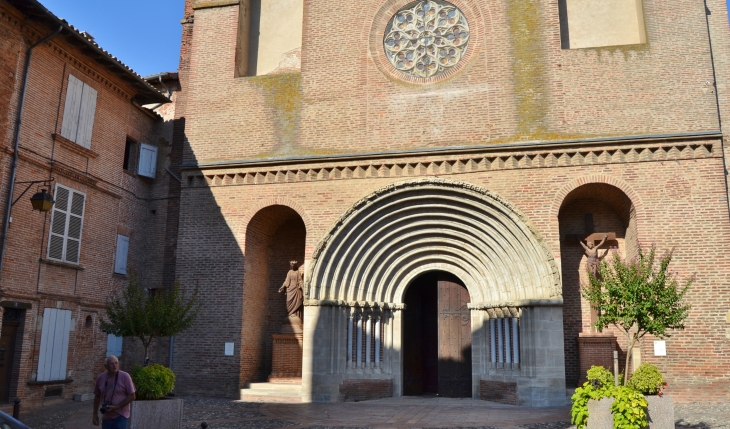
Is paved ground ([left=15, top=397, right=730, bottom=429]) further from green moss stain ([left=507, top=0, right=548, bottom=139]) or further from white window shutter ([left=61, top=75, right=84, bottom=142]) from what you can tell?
green moss stain ([left=507, top=0, right=548, bottom=139])

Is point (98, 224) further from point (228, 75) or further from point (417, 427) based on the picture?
point (417, 427)

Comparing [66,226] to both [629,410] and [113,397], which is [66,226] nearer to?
[113,397]

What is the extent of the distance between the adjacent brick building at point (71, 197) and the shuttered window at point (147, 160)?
0.09ft

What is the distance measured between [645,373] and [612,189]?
18.8 feet

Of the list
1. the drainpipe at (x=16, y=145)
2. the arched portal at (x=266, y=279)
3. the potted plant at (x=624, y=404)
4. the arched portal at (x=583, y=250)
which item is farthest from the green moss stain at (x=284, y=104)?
the potted plant at (x=624, y=404)

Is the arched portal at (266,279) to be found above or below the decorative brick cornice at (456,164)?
below

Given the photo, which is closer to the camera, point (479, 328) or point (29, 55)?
point (29, 55)

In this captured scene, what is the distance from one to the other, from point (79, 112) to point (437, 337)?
10.00 metres

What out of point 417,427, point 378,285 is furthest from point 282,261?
point 417,427

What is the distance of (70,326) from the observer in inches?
572

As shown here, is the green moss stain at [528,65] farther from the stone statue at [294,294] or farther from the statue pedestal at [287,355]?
the statue pedestal at [287,355]

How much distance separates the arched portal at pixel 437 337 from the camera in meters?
15.3

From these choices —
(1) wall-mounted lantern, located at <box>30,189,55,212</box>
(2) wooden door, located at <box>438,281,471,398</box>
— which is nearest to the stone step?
(2) wooden door, located at <box>438,281,471,398</box>

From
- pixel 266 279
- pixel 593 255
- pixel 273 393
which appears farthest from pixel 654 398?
pixel 266 279
